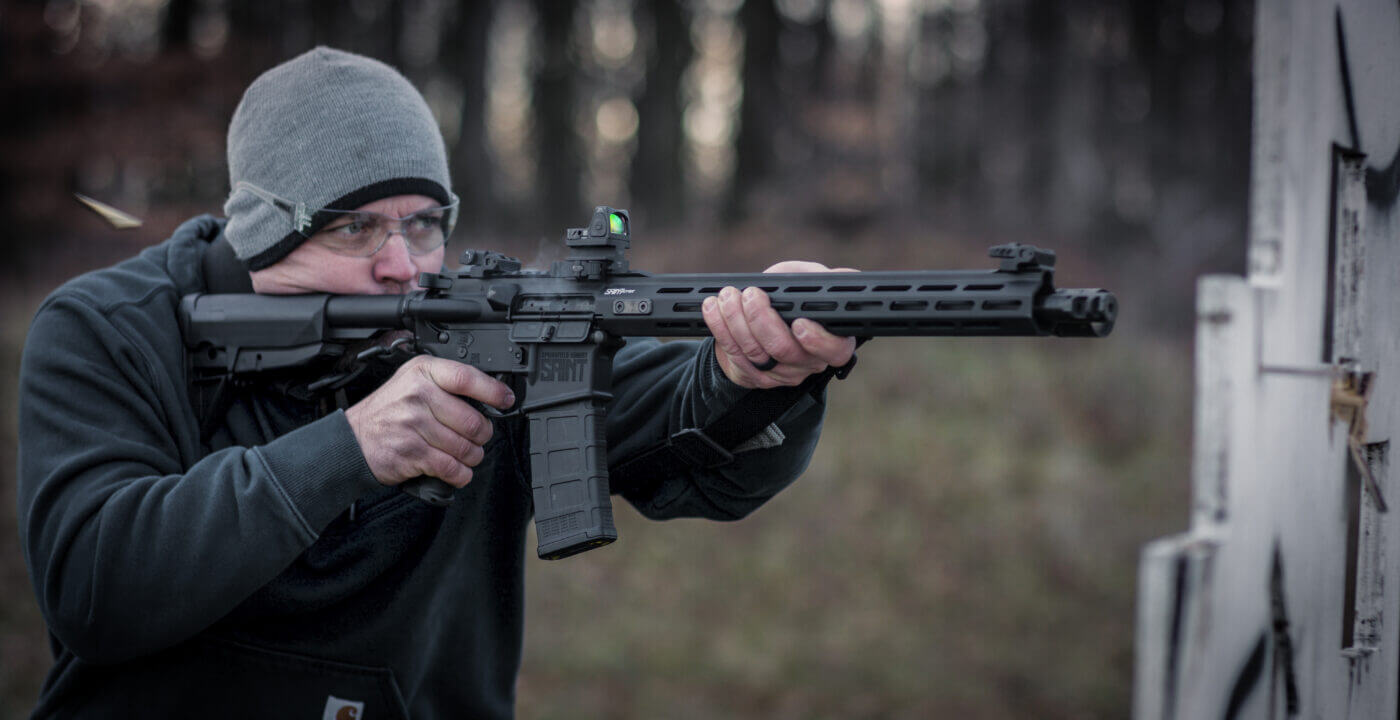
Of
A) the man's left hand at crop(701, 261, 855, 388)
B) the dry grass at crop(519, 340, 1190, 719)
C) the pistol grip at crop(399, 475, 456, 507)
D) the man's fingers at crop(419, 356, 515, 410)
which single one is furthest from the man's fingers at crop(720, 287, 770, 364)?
the dry grass at crop(519, 340, 1190, 719)

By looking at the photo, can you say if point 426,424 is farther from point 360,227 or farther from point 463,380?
point 360,227

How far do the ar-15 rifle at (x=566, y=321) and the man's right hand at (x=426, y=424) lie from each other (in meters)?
0.07

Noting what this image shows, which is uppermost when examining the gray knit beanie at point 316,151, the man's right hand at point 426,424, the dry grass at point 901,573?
the gray knit beanie at point 316,151

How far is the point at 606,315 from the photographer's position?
2.66 meters

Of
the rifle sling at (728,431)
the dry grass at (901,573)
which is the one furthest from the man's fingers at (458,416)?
the dry grass at (901,573)

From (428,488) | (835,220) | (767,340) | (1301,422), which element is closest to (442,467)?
(428,488)

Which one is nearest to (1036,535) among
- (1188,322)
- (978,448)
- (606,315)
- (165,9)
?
(978,448)

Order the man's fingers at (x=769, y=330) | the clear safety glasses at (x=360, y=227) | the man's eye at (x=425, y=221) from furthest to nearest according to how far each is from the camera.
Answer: the man's eye at (x=425, y=221), the clear safety glasses at (x=360, y=227), the man's fingers at (x=769, y=330)

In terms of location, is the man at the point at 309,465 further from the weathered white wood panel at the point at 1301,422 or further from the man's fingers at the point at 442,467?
the weathered white wood panel at the point at 1301,422

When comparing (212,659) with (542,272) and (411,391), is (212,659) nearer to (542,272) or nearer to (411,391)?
(411,391)

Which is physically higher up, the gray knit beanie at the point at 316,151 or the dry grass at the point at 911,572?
the gray knit beanie at the point at 316,151

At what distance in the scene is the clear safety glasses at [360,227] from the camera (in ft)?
9.59

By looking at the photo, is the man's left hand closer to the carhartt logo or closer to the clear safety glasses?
the clear safety glasses

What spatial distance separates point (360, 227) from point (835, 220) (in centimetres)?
1007
